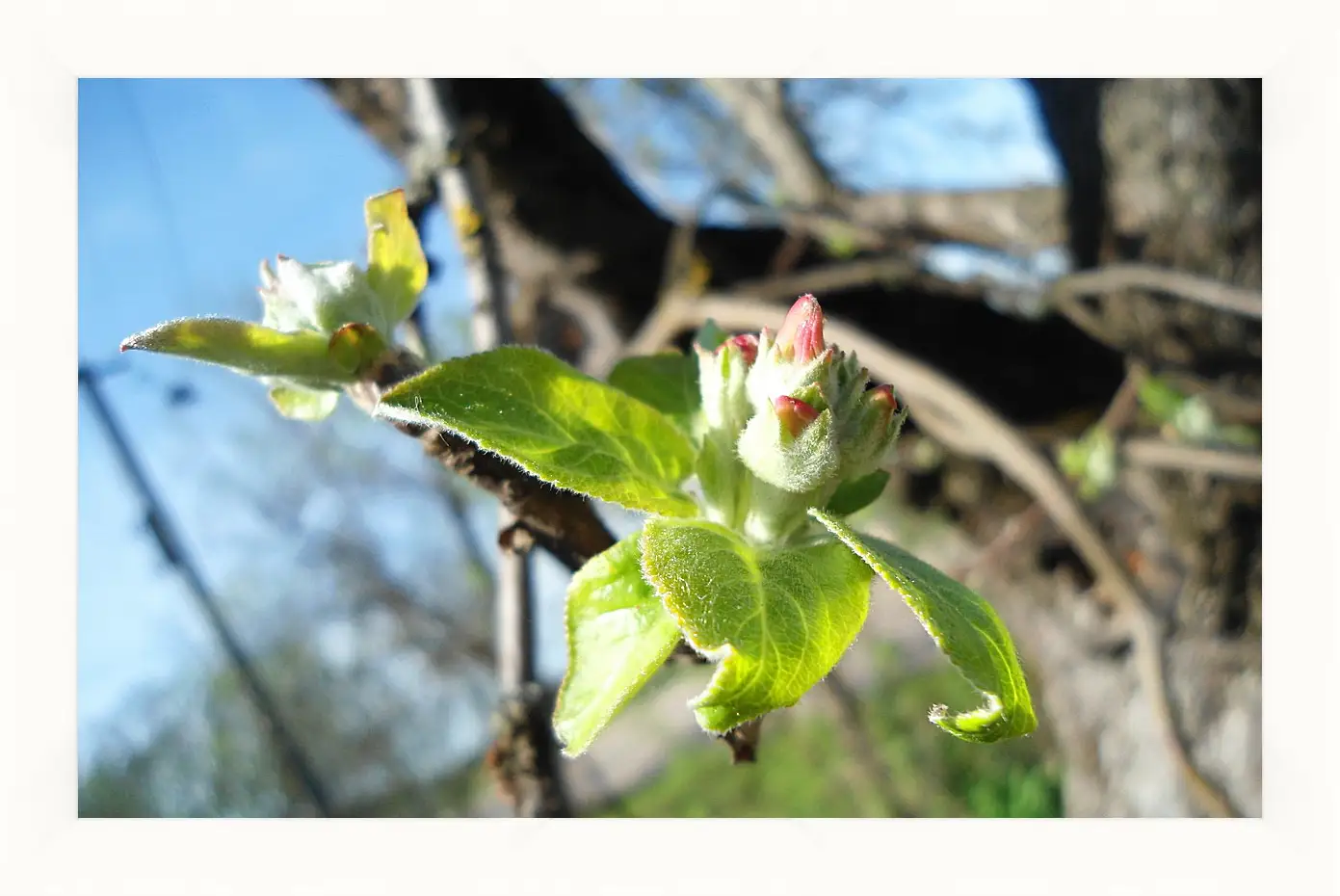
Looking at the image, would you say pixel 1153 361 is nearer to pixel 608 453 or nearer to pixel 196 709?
pixel 608 453

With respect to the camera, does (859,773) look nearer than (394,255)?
No

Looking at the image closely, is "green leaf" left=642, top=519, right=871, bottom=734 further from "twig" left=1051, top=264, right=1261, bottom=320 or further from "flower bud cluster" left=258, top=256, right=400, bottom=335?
"twig" left=1051, top=264, right=1261, bottom=320

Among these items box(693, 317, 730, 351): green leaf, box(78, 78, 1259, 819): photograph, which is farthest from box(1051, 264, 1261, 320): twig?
box(693, 317, 730, 351): green leaf

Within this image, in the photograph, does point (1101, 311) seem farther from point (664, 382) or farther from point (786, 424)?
point (786, 424)

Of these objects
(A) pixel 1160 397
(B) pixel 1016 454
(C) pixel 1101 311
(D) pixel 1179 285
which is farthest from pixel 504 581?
(C) pixel 1101 311
